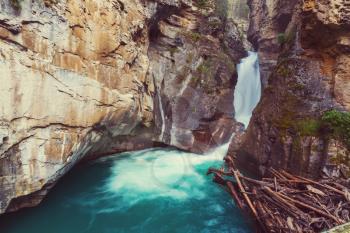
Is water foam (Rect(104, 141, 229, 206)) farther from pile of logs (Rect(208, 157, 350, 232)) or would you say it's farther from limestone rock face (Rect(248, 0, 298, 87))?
limestone rock face (Rect(248, 0, 298, 87))

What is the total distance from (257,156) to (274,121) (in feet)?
5.60

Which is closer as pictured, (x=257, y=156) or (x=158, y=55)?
(x=257, y=156)

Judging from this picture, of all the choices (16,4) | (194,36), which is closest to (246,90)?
(194,36)

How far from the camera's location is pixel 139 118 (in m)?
12.6

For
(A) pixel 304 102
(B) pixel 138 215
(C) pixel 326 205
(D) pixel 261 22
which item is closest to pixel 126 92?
(B) pixel 138 215

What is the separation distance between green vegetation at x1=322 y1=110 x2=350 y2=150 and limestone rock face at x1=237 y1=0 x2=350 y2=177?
28 centimetres

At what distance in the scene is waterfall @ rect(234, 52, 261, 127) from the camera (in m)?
18.9

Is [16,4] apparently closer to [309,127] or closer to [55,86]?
[55,86]

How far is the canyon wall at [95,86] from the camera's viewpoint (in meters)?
6.99

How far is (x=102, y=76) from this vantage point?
9672mm

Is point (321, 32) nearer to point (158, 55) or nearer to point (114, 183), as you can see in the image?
point (158, 55)

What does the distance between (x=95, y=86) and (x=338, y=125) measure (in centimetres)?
847

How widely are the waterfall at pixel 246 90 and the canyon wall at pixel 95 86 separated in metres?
2.03

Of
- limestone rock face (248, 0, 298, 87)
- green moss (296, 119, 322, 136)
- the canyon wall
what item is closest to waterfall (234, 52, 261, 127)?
limestone rock face (248, 0, 298, 87)
